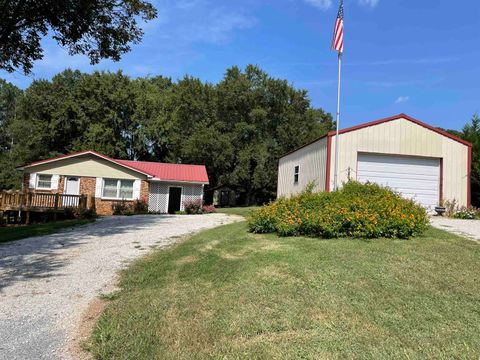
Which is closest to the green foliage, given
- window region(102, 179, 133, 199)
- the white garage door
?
window region(102, 179, 133, 199)

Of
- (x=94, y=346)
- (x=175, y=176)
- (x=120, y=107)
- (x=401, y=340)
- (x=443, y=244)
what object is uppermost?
(x=120, y=107)

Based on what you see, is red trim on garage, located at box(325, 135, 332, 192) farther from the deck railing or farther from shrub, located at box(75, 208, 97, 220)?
the deck railing

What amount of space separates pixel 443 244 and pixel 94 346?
6.59 m

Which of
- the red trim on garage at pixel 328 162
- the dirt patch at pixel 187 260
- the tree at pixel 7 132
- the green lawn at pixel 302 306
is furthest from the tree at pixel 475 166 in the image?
the tree at pixel 7 132

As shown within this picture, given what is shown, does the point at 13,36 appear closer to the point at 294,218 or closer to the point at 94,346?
the point at 294,218

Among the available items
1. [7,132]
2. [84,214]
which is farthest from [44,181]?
[7,132]

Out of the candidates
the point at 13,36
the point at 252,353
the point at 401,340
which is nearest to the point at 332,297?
the point at 401,340

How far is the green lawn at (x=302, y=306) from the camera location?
11.0ft

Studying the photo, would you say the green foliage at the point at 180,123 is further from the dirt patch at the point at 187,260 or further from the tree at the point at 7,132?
the dirt patch at the point at 187,260

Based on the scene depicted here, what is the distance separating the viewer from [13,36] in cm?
1225

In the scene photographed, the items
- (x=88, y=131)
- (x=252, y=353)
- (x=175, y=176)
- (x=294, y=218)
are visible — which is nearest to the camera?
(x=252, y=353)

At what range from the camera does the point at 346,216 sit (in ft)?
26.1

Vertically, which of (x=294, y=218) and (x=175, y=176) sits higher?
(x=175, y=176)

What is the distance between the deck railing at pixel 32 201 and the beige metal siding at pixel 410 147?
12.5m
